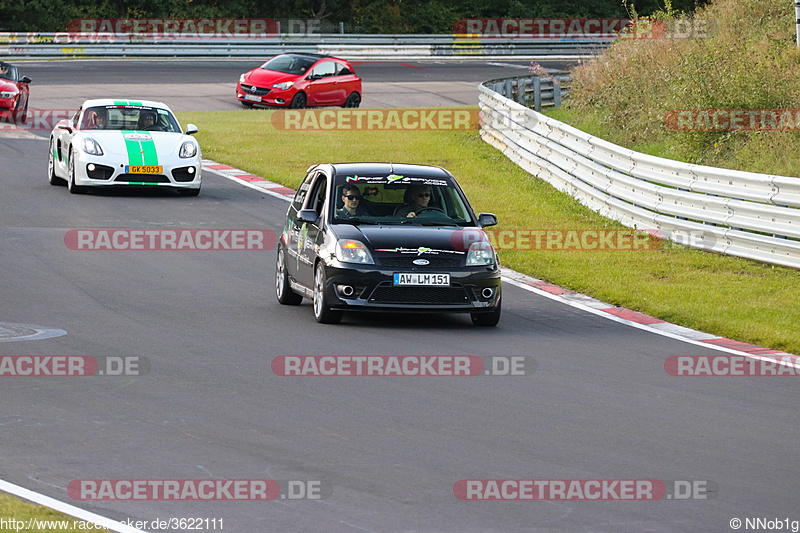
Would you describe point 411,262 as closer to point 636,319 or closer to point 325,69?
point 636,319

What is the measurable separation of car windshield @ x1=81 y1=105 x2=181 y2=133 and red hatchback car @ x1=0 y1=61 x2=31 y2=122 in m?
8.86

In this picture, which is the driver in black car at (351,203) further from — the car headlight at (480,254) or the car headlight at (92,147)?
the car headlight at (92,147)

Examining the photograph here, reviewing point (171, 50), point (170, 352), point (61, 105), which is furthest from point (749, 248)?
point (171, 50)

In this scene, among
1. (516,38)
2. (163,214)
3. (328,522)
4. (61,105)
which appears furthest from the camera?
(516,38)

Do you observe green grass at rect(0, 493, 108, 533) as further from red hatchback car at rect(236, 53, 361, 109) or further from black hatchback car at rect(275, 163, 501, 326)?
red hatchback car at rect(236, 53, 361, 109)

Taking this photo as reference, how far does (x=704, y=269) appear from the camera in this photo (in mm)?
15398

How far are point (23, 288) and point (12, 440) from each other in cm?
590

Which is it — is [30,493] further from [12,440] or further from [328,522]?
[328,522]

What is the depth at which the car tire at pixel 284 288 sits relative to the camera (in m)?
13.1

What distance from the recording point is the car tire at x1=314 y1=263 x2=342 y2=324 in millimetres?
11898

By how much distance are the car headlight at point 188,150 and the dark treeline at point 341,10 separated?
3335cm

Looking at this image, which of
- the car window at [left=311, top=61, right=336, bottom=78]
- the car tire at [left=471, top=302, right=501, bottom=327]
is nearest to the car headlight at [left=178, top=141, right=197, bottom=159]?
the car tire at [left=471, top=302, right=501, bottom=327]

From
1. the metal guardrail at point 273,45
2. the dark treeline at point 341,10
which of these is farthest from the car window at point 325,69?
the dark treeline at point 341,10

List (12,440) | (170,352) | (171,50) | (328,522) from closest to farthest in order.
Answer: (328,522) < (12,440) < (170,352) < (171,50)
